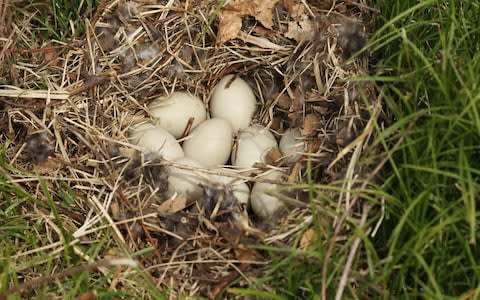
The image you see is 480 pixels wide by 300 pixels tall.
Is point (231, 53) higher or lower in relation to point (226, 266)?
higher

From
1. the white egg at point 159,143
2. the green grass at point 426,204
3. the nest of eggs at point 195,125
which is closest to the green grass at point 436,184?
the green grass at point 426,204

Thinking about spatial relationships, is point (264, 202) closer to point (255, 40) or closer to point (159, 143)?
point (159, 143)

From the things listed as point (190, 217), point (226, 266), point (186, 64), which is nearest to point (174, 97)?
point (186, 64)

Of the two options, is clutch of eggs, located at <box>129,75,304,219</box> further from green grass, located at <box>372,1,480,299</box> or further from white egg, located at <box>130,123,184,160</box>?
green grass, located at <box>372,1,480,299</box>

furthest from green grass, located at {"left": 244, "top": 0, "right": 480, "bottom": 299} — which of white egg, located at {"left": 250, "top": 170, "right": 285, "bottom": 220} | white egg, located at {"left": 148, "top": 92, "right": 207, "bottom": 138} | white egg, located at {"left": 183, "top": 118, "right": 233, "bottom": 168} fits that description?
white egg, located at {"left": 148, "top": 92, "right": 207, "bottom": 138}

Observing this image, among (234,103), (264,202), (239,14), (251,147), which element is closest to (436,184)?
(264,202)

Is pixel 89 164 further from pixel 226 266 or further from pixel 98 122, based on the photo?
pixel 226 266

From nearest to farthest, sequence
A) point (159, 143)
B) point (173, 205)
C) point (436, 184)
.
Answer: point (436, 184) < point (173, 205) < point (159, 143)
